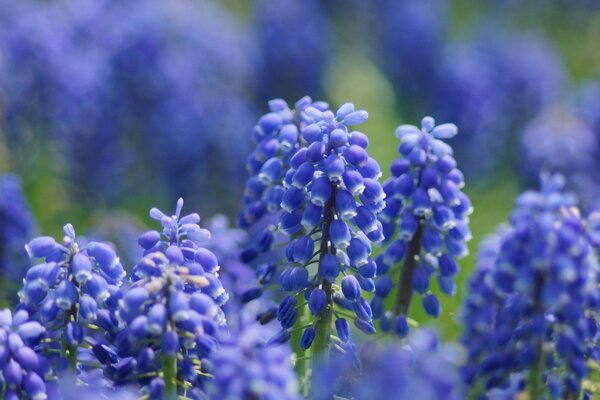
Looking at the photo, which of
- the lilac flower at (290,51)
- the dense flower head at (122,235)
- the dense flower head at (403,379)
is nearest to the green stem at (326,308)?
the dense flower head at (403,379)

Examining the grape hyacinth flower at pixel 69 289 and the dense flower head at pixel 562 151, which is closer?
the grape hyacinth flower at pixel 69 289

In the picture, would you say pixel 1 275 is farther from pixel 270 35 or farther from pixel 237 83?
pixel 270 35

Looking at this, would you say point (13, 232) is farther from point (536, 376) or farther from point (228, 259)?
point (536, 376)

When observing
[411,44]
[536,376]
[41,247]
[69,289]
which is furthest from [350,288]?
[411,44]

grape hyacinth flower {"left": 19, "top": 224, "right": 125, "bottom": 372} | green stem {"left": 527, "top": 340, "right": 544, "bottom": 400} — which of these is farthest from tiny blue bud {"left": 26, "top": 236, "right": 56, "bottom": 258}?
green stem {"left": 527, "top": 340, "right": 544, "bottom": 400}

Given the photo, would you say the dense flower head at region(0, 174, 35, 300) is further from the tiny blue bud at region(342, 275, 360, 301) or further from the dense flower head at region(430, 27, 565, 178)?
the dense flower head at region(430, 27, 565, 178)

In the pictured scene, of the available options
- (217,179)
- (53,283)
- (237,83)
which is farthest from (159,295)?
(237,83)

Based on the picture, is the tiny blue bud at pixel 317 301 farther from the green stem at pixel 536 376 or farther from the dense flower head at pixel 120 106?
the dense flower head at pixel 120 106
